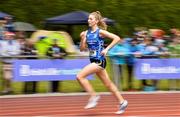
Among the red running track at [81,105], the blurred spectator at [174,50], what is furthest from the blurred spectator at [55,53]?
the blurred spectator at [174,50]

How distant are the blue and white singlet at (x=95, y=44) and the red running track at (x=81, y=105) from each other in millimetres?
1128

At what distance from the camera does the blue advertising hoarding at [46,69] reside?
13296mm

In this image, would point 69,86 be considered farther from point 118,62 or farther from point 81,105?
point 81,105

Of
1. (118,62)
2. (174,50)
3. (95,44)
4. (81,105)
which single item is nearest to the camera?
(95,44)

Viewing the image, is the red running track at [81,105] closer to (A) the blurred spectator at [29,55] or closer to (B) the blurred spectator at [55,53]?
(B) the blurred spectator at [55,53]

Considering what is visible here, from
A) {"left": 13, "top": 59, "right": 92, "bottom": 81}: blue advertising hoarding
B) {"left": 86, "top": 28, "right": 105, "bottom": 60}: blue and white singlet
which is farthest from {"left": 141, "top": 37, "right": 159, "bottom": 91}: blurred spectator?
{"left": 86, "top": 28, "right": 105, "bottom": 60}: blue and white singlet

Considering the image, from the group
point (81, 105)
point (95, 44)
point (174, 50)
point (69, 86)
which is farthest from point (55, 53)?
point (95, 44)

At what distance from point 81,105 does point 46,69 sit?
218 cm

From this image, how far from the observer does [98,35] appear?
1009 centimetres

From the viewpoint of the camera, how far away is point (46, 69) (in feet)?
44.3

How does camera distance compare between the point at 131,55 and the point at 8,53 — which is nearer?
the point at 8,53

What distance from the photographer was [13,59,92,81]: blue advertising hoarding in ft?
43.6

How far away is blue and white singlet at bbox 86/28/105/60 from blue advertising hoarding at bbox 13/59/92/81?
11.3ft

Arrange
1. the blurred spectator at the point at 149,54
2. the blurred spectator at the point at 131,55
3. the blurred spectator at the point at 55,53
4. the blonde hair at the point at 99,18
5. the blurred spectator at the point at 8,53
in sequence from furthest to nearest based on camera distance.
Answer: the blurred spectator at the point at 149,54 → the blurred spectator at the point at 131,55 → the blurred spectator at the point at 55,53 → the blurred spectator at the point at 8,53 → the blonde hair at the point at 99,18
